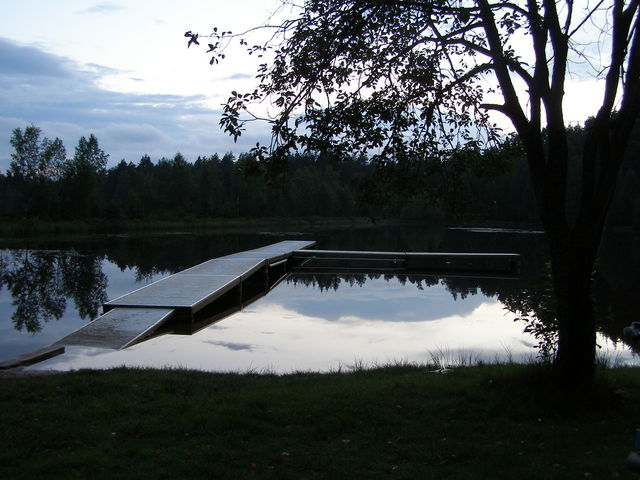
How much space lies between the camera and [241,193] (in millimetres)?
63500

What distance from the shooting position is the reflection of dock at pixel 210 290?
25.8 feet

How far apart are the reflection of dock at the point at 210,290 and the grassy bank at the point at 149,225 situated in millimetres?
9604

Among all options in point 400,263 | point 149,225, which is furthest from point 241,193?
point 400,263

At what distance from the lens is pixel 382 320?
10.6 metres

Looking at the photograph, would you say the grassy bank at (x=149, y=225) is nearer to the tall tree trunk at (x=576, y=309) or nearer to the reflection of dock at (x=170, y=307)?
the reflection of dock at (x=170, y=307)

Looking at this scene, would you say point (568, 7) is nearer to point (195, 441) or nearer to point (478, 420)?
point (478, 420)

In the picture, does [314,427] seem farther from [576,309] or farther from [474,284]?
[474,284]

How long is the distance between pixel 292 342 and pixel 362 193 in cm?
339

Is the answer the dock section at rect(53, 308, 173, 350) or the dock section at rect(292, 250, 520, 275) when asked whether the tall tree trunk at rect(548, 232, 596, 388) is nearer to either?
the dock section at rect(53, 308, 173, 350)

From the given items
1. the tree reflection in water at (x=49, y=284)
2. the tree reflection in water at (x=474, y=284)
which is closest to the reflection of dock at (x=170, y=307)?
the tree reflection in water at (x=49, y=284)

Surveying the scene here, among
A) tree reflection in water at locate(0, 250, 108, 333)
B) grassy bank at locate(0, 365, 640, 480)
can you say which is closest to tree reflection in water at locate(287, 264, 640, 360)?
grassy bank at locate(0, 365, 640, 480)

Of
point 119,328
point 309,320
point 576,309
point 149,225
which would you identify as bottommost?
point 309,320

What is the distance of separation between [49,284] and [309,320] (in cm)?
765

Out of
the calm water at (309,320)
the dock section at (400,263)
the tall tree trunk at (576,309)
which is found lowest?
the calm water at (309,320)
